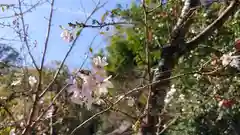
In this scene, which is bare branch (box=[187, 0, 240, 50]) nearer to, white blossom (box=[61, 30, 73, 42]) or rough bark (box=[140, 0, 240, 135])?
rough bark (box=[140, 0, 240, 135])

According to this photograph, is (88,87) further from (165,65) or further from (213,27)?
(213,27)

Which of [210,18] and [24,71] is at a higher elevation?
[210,18]

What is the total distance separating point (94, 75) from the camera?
111 centimetres

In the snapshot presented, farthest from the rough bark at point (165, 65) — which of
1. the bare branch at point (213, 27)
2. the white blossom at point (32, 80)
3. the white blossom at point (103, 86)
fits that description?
the white blossom at point (32, 80)

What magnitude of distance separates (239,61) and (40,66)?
806 mm

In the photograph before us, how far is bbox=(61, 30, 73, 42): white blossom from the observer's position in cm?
143

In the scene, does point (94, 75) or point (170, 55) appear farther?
point (170, 55)

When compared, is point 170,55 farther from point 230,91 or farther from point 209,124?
point 209,124

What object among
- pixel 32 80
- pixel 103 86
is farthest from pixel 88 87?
pixel 32 80

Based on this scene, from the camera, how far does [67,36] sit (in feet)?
4.80

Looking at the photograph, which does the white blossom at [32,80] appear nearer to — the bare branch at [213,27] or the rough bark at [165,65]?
the rough bark at [165,65]

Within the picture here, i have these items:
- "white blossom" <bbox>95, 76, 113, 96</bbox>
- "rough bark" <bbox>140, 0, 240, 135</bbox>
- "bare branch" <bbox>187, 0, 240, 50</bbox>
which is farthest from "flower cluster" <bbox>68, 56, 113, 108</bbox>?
"bare branch" <bbox>187, 0, 240, 50</bbox>

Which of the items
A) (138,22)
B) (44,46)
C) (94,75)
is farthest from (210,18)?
(94,75)

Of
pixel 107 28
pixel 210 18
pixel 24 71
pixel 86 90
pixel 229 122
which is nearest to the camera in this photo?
pixel 86 90
